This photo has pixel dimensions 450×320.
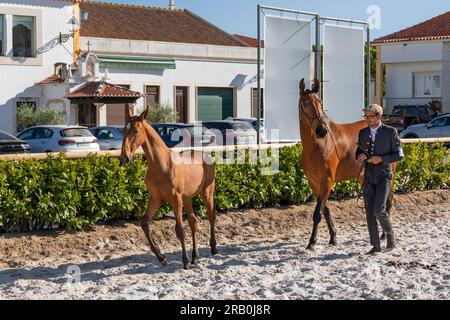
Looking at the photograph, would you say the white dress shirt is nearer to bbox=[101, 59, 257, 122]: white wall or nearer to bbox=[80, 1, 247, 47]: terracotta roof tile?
bbox=[101, 59, 257, 122]: white wall

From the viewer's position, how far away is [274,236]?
1341cm

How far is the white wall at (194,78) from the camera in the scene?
1698 inches

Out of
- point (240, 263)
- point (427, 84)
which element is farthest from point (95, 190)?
point (427, 84)

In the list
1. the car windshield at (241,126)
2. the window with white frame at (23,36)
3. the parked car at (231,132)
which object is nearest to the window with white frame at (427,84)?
the parked car at (231,132)

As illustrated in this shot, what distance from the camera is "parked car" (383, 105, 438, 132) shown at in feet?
157

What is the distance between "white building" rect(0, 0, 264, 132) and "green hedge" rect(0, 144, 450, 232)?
25263 millimetres

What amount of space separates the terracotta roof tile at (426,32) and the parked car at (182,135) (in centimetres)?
2928

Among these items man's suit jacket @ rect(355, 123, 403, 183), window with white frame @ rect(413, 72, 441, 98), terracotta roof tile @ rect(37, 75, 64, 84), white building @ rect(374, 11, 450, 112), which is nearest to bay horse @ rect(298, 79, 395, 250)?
man's suit jacket @ rect(355, 123, 403, 183)

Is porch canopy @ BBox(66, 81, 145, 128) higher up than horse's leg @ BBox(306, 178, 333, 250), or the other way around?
porch canopy @ BBox(66, 81, 145, 128)

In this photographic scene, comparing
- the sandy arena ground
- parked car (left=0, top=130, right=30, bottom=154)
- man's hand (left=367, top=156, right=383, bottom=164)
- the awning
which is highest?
the awning

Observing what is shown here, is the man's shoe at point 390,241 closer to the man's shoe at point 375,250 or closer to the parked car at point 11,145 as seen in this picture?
the man's shoe at point 375,250

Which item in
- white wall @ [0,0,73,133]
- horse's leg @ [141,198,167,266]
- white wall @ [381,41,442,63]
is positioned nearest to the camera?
horse's leg @ [141,198,167,266]

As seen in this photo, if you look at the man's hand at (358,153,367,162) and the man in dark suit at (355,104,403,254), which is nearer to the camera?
the man in dark suit at (355,104,403,254)

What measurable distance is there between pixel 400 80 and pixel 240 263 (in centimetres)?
4914
